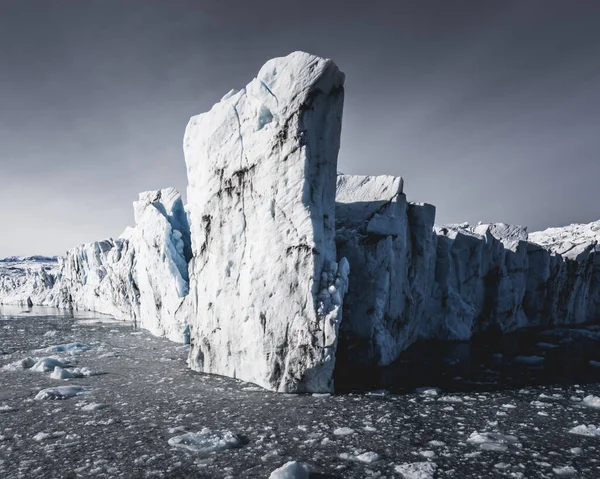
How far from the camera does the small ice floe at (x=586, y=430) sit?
4.17m

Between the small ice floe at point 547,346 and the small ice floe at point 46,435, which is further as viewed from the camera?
the small ice floe at point 547,346

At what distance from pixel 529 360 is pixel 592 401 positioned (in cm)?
367

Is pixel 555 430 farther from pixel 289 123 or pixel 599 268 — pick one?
pixel 599 268

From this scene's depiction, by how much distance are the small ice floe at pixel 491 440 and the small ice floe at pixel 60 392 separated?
5.69 metres

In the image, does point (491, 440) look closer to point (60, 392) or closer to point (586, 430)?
point (586, 430)

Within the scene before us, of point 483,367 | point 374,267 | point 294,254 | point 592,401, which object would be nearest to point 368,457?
point 294,254

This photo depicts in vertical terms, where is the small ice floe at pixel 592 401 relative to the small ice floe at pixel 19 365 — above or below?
above

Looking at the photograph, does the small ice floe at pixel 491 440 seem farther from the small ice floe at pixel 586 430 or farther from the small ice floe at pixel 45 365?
the small ice floe at pixel 45 365

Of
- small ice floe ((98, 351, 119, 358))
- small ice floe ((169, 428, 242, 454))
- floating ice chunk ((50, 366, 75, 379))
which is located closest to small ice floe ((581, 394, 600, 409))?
small ice floe ((169, 428, 242, 454))

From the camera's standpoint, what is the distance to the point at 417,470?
327 centimetres

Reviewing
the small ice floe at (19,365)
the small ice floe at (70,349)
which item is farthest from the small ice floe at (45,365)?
the small ice floe at (70,349)

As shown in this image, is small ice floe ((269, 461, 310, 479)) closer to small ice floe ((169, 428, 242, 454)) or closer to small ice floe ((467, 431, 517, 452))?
small ice floe ((169, 428, 242, 454))

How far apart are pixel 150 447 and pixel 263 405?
1749mm

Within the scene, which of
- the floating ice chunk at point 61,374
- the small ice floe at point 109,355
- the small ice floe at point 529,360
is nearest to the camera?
the floating ice chunk at point 61,374
